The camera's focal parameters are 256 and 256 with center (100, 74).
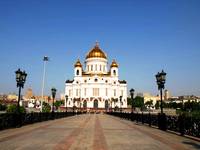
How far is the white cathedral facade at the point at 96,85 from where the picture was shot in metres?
98.9

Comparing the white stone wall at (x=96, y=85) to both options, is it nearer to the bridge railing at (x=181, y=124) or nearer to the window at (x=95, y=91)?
the window at (x=95, y=91)

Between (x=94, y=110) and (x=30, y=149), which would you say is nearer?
(x=30, y=149)

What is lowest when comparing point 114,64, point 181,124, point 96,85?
point 181,124

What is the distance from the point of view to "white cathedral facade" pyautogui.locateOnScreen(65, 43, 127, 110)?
324ft

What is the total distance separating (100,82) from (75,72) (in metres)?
13.0

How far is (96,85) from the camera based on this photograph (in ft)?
325

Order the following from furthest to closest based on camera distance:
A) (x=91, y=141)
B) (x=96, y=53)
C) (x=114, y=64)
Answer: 1. (x=114, y=64)
2. (x=96, y=53)
3. (x=91, y=141)

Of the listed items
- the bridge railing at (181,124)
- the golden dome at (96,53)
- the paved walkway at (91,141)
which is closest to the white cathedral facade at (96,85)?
the golden dome at (96,53)

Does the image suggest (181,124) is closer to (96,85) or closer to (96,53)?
(96,85)

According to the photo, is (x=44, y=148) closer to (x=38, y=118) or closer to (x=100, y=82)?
(x=38, y=118)

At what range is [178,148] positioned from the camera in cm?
1045

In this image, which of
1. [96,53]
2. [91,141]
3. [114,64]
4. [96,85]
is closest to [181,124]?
[91,141]

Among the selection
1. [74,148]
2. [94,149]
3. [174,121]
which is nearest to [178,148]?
[94,149]

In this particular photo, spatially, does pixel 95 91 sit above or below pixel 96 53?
below
